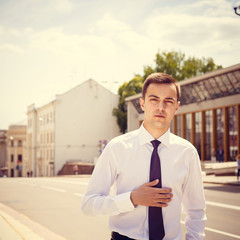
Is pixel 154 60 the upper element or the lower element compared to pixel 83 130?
upper

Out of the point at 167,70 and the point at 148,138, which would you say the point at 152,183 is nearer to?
the point at 148,138

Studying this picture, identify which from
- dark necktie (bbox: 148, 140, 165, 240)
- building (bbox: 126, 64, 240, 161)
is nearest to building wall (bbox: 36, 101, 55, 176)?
building (bbox: 126, 64, 240, 161)

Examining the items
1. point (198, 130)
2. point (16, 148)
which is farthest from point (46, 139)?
point (16, 148)

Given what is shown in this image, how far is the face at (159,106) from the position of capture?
315 centimetres

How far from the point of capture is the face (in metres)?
3.15

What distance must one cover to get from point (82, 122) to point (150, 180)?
207ft

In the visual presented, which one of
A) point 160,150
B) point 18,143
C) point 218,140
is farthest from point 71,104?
point 160,150

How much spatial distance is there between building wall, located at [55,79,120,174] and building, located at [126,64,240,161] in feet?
62.2

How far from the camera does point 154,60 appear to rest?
68.6 meters

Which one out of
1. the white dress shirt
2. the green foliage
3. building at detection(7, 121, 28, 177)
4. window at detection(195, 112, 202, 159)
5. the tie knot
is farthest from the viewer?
building at detection(7, 121, 28, 177)

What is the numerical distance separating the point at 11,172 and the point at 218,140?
74077 millimetres

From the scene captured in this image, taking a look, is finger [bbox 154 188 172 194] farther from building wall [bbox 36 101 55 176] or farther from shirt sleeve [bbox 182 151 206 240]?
building wall [bbox 36 101 55 176]

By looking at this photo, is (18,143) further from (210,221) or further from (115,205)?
(115,205)

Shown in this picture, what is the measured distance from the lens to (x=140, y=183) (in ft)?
10.0
